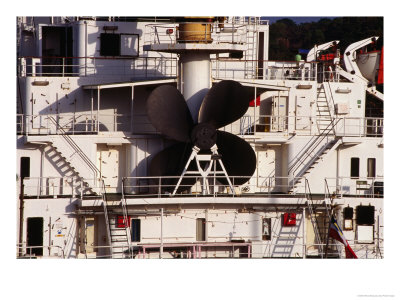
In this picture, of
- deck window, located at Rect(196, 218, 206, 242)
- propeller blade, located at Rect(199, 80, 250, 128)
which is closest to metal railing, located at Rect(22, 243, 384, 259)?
deck window, located at Rect(196, 218, 206, 242)

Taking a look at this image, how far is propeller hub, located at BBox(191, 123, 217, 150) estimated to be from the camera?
3134 cm

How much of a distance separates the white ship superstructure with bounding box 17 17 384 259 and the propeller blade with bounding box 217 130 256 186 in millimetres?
31

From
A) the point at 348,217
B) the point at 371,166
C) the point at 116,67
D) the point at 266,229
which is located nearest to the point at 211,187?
the point at 266,229

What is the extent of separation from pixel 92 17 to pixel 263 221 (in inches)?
355

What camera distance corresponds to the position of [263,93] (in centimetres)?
3491

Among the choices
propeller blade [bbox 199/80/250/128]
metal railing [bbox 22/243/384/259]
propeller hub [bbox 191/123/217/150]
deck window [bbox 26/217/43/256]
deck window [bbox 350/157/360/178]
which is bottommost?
metal railing [bbox 22/243/384/259]

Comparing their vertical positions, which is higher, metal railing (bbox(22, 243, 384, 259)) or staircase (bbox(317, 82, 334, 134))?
staircase (bbox(317, 82, 334, 134))

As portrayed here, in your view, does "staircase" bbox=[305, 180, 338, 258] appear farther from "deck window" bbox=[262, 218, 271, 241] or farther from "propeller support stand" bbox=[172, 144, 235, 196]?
"propeller support stand" bbox=[172, 144, 235, 196]

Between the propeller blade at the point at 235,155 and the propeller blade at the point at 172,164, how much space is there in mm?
985

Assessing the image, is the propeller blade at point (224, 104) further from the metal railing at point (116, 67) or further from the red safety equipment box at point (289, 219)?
the red safety equipment box at point (289, 219)

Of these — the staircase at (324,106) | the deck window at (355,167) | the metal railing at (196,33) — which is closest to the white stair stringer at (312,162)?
the deck window at (355,167)

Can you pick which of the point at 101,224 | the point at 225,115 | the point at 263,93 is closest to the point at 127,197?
the point at 101,224

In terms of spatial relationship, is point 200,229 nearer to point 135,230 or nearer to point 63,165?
point 135,230

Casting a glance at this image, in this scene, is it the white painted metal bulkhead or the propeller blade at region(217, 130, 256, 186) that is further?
the white painted metal bulkhead
